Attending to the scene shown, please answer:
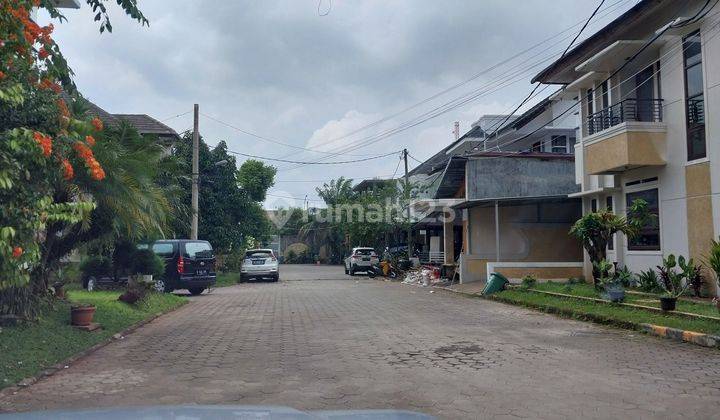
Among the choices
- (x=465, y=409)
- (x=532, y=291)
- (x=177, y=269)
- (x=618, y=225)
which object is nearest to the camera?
(x=465, y=409)

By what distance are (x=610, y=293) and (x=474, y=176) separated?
935cm

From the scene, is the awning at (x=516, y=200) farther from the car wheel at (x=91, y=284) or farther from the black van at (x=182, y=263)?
the car wheel at (x=91, y=284)

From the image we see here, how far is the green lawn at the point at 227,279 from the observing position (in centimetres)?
2780

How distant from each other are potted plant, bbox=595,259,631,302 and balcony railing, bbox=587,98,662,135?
15.0 ft

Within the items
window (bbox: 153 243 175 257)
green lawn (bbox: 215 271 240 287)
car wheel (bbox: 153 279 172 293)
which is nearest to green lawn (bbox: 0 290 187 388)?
car wheel (bbox: 153 279 172 293)

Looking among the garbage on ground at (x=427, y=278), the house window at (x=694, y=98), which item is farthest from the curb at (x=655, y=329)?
the garbage on ground at (x=427, y=278)

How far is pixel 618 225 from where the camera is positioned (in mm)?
14883

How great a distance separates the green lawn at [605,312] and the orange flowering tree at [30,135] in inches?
370

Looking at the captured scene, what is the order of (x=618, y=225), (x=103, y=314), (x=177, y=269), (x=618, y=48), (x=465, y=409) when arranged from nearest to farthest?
(x=465, y=409), (x=103, y=314), (x=618, y=225), (x=618, y=48), (x=177, y=269)

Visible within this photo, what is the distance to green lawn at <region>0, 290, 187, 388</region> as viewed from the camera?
7.76 meters

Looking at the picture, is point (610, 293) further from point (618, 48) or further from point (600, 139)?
point (618, 48)

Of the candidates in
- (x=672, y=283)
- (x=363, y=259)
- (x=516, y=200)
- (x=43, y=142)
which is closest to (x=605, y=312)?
(x=672, y=283)

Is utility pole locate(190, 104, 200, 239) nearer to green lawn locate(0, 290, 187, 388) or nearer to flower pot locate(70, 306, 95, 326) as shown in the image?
green lawn locate(0, 290, 187, 388)

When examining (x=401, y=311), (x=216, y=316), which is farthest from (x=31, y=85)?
(x=401, y=311)
